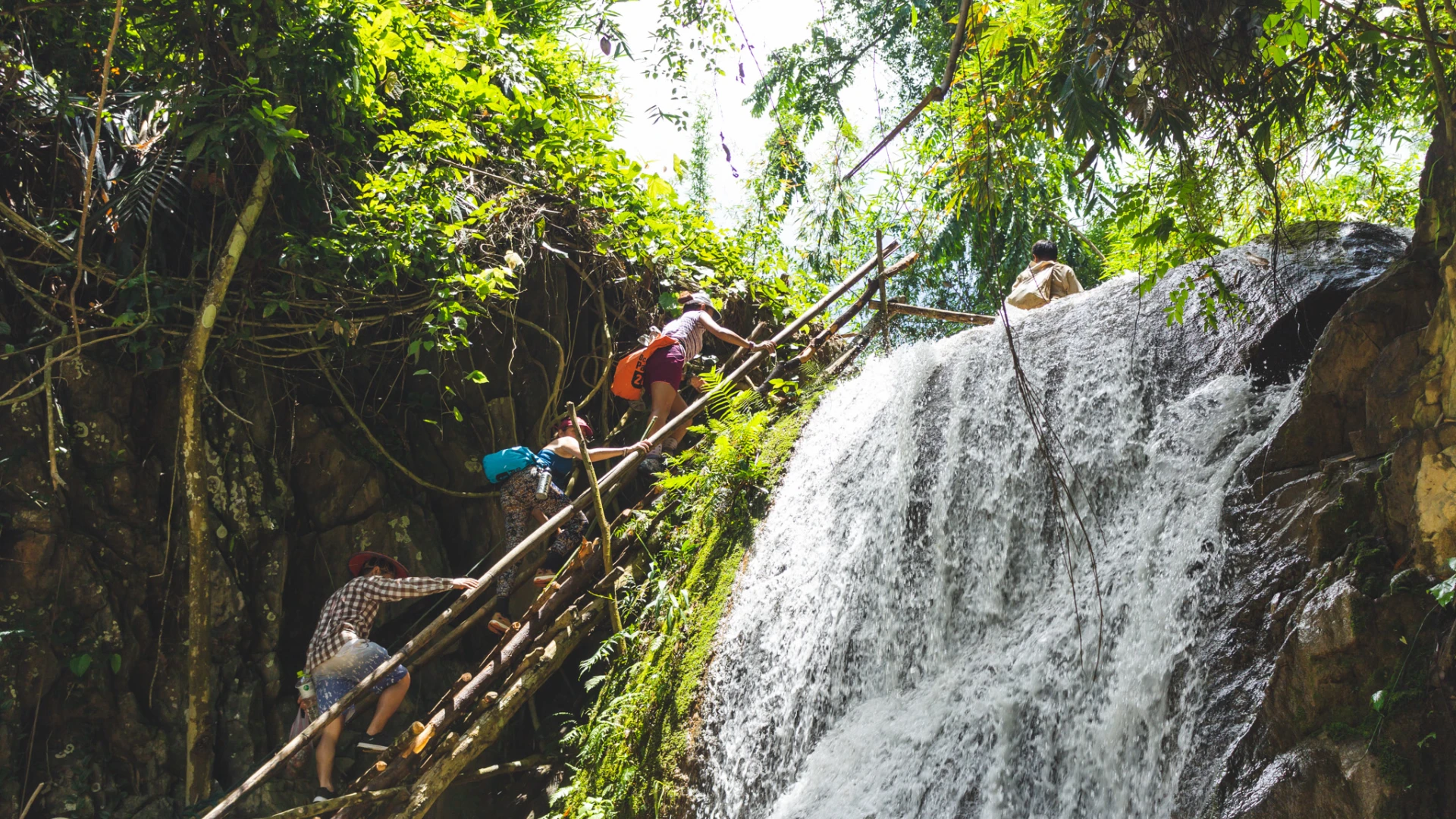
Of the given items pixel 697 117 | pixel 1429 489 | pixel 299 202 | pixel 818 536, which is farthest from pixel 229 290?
pixel 697 117

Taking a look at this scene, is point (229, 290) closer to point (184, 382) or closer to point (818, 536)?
point (184, 382)

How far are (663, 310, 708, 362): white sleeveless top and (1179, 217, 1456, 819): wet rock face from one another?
4.28m

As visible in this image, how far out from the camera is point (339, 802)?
4789mm

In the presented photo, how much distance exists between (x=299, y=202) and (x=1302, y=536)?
639cm

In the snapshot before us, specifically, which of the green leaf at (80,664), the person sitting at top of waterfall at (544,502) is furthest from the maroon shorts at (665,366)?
the green leaf at (80,664)

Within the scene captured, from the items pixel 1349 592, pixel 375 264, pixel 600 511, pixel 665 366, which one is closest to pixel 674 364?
pixel 665 366

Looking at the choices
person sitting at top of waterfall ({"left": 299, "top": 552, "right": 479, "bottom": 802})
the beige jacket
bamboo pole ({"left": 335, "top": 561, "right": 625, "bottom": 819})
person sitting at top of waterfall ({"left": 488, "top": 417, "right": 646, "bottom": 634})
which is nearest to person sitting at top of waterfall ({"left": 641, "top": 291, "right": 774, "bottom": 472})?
person sitting at top of waterfall ({"left": 488, "top": 417, "right": 646, "bottom": 634})

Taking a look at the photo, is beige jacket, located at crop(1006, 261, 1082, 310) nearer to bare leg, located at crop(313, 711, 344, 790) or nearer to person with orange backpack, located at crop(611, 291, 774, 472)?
person with orange backpack, located at crop(611, 291, 774, 472)

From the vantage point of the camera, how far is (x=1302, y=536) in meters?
3.38

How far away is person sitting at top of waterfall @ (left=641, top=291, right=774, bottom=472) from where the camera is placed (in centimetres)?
719

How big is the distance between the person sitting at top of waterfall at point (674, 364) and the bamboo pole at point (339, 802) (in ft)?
9.49

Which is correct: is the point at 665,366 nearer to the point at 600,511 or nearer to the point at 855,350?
the point at 600,511

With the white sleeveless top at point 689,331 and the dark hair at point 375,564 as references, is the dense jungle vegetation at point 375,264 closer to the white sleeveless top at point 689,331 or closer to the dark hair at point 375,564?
the white sleeveless top at point 689,331

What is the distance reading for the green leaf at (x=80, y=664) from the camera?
242 inches
